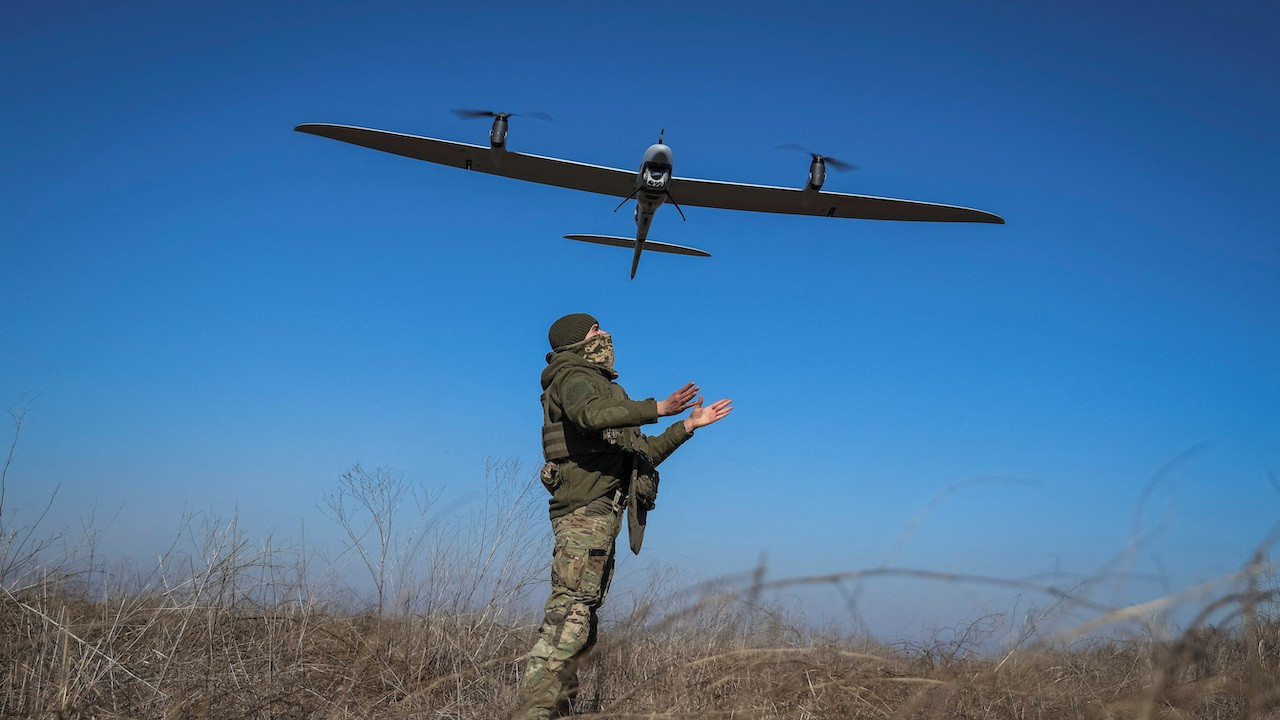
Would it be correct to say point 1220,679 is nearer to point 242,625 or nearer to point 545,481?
point 545,481

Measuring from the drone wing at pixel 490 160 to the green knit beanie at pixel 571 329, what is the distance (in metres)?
14.5

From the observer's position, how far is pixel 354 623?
19.8 ft

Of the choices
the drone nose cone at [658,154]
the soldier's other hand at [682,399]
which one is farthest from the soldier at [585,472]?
the drone nose cone at [658,154]

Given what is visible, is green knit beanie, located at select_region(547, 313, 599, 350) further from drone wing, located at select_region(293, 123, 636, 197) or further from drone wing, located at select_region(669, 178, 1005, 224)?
drone wing, located at select_region(669, 178, 1005, 224)

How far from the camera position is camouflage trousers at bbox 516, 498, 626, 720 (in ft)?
14.2

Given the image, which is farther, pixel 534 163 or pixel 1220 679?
pixel 534 163

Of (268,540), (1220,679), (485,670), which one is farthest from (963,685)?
(268,540)

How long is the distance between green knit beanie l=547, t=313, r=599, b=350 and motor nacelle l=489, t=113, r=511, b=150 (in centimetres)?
1360

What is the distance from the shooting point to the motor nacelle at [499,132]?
704 inches

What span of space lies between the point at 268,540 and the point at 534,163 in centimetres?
1549

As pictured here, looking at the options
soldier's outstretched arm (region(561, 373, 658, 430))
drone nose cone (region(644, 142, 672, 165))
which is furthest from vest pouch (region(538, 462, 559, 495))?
drone nose cone (region(644, 142, 672, 165))

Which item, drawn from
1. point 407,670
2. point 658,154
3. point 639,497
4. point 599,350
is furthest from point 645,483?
point 658,154

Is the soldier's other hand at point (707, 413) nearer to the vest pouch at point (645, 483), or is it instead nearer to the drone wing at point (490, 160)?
the vest pouch at point (645, 483)

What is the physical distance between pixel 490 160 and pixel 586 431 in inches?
623
